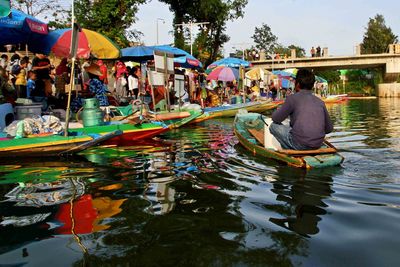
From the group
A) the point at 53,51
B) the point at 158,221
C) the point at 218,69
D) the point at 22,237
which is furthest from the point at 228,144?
the point at 218,69

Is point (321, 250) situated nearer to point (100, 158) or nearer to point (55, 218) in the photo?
point (55, 218)

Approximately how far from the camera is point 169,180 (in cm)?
583

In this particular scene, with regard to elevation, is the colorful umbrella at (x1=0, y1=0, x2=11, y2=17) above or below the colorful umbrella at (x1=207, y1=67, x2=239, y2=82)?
above

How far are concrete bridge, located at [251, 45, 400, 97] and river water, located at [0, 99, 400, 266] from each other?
4478 cm

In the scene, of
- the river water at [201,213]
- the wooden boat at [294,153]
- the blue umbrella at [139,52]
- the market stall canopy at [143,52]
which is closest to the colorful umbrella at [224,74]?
the market stall canopy at [143,52]

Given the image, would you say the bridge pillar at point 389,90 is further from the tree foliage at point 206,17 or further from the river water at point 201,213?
the river water at point 201,213

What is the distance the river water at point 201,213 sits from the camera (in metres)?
3.16

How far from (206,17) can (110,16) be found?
1950 centimetres

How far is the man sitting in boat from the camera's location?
6031mm

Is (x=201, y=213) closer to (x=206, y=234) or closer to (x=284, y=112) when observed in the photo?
(x=206, y=234)

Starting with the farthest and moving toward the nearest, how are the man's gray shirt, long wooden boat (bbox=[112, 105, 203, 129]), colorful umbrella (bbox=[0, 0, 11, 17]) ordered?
long wooden boat (bbox=[112, 105, 203, 129]), colorful umbrella (bbox=[0, 0, 11, 17]), the man's gray shirt

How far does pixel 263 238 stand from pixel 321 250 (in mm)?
499

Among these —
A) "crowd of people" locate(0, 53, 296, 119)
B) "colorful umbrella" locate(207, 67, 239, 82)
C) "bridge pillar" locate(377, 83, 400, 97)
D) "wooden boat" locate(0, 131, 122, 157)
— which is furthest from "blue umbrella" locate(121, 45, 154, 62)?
"bridge pillar" locate(377, 83, 400, 97)

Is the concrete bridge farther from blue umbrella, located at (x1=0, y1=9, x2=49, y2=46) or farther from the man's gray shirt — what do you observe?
the man's gray shirt
